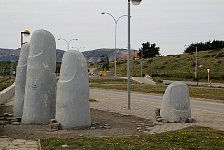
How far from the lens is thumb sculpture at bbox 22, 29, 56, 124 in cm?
1275

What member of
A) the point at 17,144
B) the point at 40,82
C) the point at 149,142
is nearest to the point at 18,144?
the point at 17,144

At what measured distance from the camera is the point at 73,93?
11727 millimetres

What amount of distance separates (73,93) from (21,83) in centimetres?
331

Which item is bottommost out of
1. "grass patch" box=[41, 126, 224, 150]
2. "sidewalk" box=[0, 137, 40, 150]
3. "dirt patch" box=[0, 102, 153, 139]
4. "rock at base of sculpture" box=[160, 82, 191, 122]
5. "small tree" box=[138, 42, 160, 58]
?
"dirt patch" box=[0, 102, 153, 139]

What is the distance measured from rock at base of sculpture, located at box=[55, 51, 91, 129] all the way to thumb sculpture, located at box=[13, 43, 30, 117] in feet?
8.79

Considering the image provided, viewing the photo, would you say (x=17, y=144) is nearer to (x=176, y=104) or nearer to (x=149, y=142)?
(x=149, y=142)

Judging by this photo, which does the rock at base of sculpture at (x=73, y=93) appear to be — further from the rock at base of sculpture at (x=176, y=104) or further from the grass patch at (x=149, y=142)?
the rock at base of sculpture at (x=176, y=104)

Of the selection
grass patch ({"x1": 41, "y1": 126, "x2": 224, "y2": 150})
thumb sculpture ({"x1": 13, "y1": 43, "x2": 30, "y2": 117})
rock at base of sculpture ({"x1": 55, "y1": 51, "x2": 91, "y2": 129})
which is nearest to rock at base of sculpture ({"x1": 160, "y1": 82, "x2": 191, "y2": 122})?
rock at base of sculpture ({"x1": 55, "y1": 51, "x2": 91, "y2": 129})

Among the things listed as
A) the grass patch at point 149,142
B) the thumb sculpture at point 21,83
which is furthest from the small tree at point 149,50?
the grass patch at point 149,142

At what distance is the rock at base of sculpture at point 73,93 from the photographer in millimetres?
11625

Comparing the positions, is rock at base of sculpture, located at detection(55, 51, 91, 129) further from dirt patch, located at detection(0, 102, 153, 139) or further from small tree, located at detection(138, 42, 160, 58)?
small tree, located at detection(138, 42, 160, 58)

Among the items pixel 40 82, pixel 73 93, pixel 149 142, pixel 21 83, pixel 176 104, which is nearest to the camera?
pixel 149 142

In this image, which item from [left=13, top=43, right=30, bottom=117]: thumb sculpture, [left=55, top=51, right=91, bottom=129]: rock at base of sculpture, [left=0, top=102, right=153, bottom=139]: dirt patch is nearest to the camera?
[left=0, top=102, right=153, bottom=139]: dirt patch

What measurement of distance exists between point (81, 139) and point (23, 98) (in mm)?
5383
